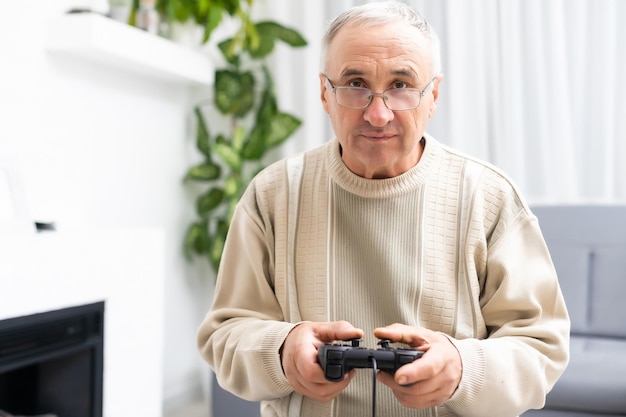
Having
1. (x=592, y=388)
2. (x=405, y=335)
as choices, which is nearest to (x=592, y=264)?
(x=592, y=388)

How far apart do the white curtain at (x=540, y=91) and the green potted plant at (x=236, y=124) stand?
26.1 inches

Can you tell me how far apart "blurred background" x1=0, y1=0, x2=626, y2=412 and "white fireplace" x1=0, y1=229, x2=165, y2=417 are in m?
0.03

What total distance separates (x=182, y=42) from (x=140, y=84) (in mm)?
262

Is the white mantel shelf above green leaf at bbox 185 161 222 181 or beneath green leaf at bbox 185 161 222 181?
above

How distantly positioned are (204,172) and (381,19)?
2.15 meters

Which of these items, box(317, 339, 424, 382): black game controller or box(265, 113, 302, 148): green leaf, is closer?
box(317, 339, 424, 382): black game controller

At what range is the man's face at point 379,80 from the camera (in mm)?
1054

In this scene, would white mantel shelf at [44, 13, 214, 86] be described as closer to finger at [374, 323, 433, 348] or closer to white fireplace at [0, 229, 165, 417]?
white fireplace at [0, 229, 165, 417]

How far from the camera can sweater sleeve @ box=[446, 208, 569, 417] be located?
0.97 meters

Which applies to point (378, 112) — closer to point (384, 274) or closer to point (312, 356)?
point (384, 274)

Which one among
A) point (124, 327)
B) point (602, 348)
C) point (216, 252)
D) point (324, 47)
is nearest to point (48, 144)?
point (124, 327)

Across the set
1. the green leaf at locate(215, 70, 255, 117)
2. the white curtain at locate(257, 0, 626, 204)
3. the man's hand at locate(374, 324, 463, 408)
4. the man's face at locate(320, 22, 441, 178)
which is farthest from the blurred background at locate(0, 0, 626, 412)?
the man's hand at locate(374, 324, 463, 408)

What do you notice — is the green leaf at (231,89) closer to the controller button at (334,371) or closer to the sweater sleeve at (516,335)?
the sweater sleeve at (516,335)

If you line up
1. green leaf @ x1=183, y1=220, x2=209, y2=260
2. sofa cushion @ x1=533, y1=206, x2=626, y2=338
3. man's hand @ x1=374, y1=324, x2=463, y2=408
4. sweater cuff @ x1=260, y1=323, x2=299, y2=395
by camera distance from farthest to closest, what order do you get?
green leaf @ x1=183, y1=220, x2=209, y2=260
sofa cushion @ x1=533, y1=206, x2=626, y2=338
sweater cuff @ x1=260, y1=323, x2=299, y2=395
man's hand @ x1=374, y1=324, x2=463, y2=408
